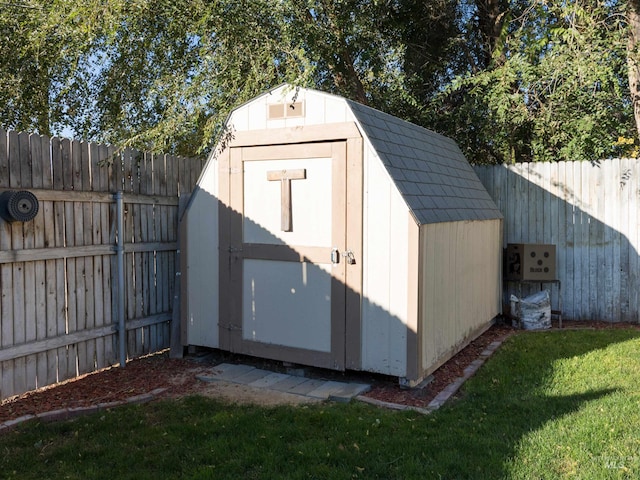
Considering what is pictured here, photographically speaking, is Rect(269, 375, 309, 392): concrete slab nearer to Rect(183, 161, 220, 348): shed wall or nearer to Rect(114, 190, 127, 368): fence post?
Rect(183, 161, 220, 348): shed wall

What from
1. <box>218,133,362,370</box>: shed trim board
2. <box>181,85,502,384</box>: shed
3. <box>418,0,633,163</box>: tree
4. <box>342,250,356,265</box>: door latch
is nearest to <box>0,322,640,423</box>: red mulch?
<box>181,85,502,384</box>: shed

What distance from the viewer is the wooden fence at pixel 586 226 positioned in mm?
7441

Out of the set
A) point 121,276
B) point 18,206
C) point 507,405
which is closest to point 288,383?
point 507,405

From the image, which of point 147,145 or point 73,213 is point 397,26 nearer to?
point 147,145

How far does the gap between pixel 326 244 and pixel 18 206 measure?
2670 mm

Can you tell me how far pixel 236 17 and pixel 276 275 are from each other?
5.06m

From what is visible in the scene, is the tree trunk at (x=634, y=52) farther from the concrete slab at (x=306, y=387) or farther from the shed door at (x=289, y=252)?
the concrete slab at (x=306, y=387)

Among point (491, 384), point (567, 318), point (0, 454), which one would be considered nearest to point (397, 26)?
point (567, 318)

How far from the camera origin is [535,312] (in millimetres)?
7379

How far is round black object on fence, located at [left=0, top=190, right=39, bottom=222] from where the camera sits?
4.38 m

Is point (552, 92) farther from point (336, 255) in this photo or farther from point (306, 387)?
point (306, 387)

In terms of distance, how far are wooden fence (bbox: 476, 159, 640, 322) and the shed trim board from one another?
4.08 meters

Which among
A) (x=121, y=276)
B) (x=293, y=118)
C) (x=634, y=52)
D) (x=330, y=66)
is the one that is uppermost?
(x=330, y=66)

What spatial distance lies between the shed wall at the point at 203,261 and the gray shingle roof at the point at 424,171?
5.97 feet
